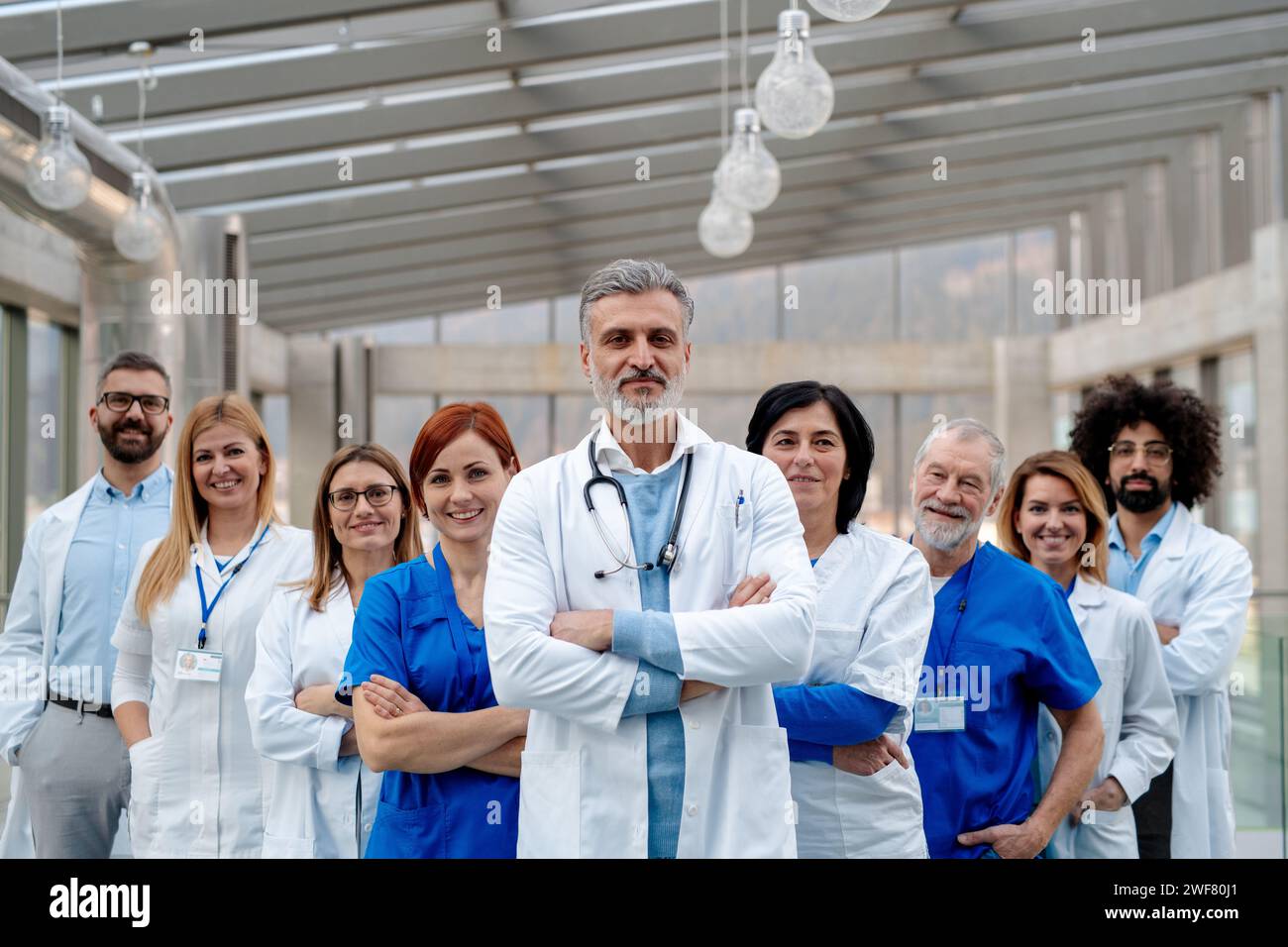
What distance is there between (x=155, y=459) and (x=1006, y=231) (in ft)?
48.2

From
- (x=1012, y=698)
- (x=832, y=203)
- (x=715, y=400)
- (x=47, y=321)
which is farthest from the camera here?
(x=715, y=400)

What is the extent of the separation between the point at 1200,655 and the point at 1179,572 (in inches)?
12.6

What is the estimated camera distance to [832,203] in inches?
521

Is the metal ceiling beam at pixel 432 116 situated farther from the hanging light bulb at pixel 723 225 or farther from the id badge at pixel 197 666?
the id badge at pixel 197 666

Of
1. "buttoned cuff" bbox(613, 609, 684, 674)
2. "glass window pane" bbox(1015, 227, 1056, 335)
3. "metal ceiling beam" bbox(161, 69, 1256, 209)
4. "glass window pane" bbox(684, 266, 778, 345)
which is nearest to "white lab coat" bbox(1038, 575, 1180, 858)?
"buttoned cuff" bbox(613, 609, 684, 674)

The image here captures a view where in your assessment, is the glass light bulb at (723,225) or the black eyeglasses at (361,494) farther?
the glass light bulb at (723,225)

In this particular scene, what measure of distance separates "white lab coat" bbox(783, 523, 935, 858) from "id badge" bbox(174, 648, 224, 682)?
161 centimetres

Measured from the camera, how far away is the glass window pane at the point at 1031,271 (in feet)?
54.7

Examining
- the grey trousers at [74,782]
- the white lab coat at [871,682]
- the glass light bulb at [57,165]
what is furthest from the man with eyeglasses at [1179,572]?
the glass light bulb at [57,165]

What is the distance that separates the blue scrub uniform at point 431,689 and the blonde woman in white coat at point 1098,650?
1.44 m

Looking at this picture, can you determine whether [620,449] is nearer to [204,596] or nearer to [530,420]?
[204,596]

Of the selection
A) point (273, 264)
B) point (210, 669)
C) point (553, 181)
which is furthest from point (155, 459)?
point (273, 264)

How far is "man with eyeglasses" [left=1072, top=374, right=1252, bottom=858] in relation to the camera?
3.74m
